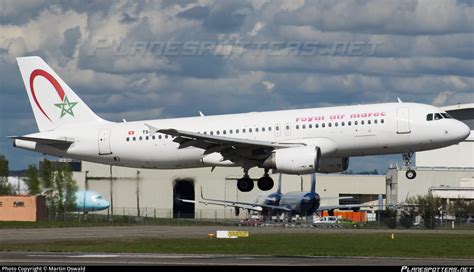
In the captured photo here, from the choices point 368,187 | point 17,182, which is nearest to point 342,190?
point 368,187

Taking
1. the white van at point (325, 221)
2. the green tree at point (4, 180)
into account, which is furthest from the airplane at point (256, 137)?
the white van at point (325, 221)

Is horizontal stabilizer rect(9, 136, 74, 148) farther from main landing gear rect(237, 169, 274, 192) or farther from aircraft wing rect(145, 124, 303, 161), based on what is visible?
main landing gear rect(237, 169, 274, 192)

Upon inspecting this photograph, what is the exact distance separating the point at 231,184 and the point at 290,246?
38520 mm

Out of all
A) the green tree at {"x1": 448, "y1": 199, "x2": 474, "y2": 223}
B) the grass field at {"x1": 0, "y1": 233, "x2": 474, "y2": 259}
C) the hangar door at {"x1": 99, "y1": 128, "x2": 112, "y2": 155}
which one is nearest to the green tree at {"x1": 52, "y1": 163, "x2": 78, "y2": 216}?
the grass field at {"x1": 0, "y1": 233, "x2": 474, "y2": 259}

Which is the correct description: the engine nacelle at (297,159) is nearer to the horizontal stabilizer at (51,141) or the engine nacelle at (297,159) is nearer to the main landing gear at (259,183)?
the main landing gear at (259,183)

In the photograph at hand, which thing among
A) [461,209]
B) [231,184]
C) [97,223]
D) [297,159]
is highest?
[297,159]

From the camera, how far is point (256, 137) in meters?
62.2

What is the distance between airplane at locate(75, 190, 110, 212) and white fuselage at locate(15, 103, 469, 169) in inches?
949

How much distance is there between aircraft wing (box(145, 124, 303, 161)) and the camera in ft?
196

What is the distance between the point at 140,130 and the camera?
64750mm

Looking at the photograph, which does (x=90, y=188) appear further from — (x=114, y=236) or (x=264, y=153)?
(x=264, y=153)

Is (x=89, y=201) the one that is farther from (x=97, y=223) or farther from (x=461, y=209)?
(x=461, y=209)

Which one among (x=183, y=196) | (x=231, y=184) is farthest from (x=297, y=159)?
(x=231, y=184)

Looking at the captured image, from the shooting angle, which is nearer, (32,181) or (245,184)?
(245,184)
